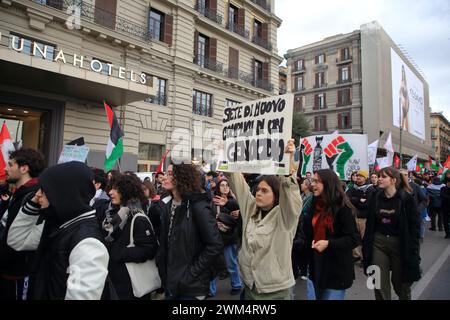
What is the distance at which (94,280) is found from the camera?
171cm

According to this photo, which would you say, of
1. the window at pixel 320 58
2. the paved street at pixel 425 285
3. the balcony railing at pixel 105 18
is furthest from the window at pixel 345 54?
the paved street at pixel 425 285

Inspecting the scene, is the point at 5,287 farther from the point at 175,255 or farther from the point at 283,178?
the point at 283,178

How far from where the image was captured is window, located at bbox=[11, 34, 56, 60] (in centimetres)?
1079

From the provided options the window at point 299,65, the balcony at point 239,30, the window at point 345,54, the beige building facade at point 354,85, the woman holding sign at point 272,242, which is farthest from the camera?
the window at point 299,65

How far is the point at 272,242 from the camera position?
260 cm

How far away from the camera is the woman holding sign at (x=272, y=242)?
253cm

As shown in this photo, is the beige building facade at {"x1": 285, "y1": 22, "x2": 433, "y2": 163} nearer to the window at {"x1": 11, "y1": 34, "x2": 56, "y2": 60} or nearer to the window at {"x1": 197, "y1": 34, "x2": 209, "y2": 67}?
the window at {"x1": 197, "y1": 34, "x2": 209, "y2": 67}

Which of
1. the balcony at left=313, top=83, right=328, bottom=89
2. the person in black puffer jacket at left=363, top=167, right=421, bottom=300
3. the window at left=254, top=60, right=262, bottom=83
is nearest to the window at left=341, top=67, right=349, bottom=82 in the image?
the balcony at left=313, top=83, right=328, bottom=89

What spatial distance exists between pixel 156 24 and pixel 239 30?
7170 mm

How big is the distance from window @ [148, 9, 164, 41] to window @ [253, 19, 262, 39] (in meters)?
8.66

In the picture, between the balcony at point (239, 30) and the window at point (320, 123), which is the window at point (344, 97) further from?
the balcony at point (239, 30)

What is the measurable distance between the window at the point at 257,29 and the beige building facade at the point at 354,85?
19838mm

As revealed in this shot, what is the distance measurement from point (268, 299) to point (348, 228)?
1.10 m
